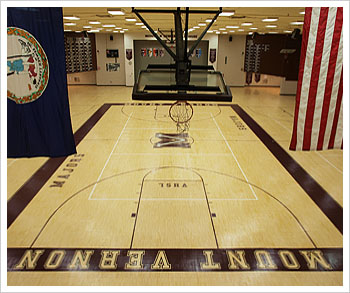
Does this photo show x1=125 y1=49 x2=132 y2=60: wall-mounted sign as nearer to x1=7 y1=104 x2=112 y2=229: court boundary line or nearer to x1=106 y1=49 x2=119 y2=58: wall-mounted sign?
x1=106 y1=49 x2=119 y2=58: wall-mounted sign

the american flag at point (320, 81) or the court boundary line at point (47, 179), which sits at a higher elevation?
the american flag at point (320, 81)

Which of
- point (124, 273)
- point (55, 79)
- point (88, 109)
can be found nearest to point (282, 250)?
point (124, 273)

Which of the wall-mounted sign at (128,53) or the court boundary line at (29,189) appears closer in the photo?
the court boundary line at (29,189)

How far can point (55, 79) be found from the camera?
338cm

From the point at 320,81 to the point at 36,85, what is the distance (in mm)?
3243

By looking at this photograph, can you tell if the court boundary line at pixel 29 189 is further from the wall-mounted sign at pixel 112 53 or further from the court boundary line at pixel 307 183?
the wall-mounted sign at pixel 112 53

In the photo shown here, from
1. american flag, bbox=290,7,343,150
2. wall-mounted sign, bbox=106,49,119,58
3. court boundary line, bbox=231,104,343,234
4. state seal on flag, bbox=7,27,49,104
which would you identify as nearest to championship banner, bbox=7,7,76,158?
state seal on flag, bbox=7,27,49,104

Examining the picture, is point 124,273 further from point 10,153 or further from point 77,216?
point 10,153

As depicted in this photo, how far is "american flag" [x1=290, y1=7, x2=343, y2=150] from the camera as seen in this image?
3.31 meters

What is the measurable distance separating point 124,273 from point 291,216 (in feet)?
9.98

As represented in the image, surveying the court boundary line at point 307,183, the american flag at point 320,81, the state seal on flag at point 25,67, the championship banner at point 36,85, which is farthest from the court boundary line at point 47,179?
the state seal on flag at point 25,67

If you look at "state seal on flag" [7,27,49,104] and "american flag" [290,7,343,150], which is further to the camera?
"american flag" [290,7,343,150]

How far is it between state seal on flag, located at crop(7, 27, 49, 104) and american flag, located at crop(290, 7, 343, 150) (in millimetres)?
2966

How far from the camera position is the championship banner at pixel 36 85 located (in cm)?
312
